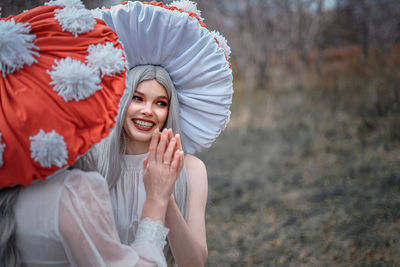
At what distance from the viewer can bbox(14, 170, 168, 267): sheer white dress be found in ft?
3.46

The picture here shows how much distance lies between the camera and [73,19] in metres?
1.11

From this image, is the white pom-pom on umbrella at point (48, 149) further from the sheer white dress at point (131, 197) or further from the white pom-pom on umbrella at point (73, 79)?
the sheer white dress at point (131, 197)

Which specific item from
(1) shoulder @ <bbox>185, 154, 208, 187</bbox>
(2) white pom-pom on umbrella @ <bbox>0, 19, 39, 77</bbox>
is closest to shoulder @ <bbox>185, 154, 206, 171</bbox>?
(1) shoulder @ <bbox>185, 154, 208, 187</bbox>

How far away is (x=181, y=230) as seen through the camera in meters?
1.47

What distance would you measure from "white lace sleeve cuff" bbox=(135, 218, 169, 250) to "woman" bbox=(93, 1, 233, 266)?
183 millimetres

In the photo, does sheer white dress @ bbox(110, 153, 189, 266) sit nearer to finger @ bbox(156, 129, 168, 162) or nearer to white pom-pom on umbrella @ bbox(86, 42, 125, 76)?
finger @ bbox(156, 129, 168, 162)

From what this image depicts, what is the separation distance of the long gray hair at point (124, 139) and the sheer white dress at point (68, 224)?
365 mm

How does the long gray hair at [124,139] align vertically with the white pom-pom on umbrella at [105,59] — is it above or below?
below

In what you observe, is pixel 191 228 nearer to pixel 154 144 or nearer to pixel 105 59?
pixel 154 144

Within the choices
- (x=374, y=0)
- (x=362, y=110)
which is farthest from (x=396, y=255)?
(x=374, y=0)

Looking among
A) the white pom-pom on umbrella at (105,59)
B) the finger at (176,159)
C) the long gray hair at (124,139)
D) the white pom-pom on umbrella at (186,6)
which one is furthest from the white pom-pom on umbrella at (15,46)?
the white pom-pom on umbrella at (186,6)

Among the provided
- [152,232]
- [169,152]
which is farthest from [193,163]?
[152,232]

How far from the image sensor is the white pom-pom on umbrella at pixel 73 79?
1.03 m

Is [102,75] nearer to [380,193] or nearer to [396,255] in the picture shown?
[396,255]
